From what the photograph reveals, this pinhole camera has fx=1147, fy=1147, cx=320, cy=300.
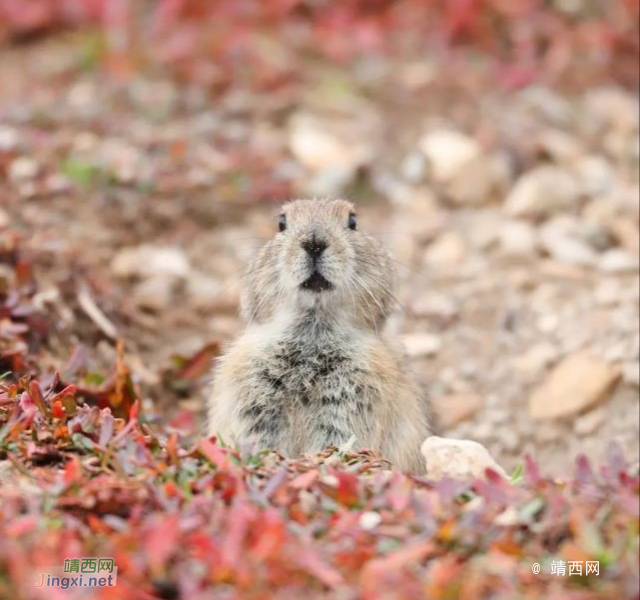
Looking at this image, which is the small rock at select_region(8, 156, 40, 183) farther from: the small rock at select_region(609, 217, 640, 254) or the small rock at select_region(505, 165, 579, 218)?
the small rock at select_region(609, 217, 640, 254)

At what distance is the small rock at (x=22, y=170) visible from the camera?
925 centimetres

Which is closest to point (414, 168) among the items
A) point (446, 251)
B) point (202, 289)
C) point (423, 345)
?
point (446, 251)

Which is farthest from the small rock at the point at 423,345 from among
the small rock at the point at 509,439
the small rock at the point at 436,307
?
the small rock at the point at 509,439

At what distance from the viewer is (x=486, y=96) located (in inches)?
444

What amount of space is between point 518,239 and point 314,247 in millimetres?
3378

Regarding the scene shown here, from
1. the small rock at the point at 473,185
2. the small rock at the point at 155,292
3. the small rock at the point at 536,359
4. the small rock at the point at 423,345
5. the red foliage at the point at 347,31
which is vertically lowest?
the small rock at the point at 536,359

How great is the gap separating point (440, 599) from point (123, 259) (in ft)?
19.3

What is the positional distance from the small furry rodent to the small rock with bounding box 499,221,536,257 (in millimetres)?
2699

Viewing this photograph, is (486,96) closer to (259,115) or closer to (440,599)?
(259,115)

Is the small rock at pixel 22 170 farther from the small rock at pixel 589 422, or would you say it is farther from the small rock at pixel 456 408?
the small rock at pixel 589 422

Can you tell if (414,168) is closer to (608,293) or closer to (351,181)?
(351,181)

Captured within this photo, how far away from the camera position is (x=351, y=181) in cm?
1033

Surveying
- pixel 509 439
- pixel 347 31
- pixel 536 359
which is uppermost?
pixel 347 31

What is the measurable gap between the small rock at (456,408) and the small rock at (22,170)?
12.4ft
